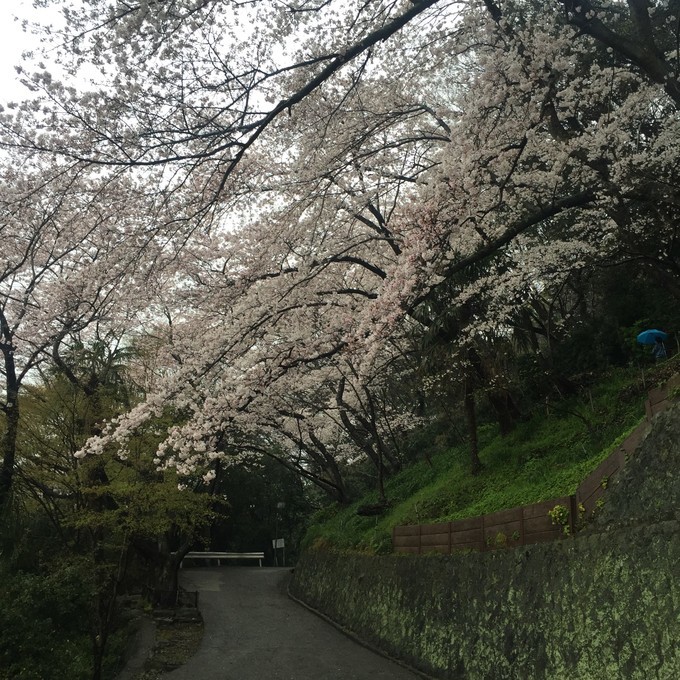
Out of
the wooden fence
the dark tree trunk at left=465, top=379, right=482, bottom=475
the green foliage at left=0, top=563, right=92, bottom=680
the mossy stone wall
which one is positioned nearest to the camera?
the mossy stone wall

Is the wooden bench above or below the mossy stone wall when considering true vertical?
below

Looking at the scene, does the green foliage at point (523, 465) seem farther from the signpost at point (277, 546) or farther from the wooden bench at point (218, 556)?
the signpost at point (277, 546)

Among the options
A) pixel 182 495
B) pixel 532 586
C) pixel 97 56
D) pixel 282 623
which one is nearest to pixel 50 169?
pixel 97 56

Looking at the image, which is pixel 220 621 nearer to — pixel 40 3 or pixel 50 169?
pixel 50 169

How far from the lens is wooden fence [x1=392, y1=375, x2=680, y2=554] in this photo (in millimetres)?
5941

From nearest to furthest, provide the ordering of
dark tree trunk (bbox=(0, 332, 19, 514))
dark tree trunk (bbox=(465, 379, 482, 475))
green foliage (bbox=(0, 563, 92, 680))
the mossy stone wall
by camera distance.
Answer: the mossy stone wall, green foliage (bbox=(0, 563, 92, 680)), dark tree trunk (bbox=(0, 332, 19, 514)), dark tree trunk (bbox=(465, 379, 482, 475))

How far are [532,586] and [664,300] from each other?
688 centimetres

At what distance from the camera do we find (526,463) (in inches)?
413

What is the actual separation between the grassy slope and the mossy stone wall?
1383 millimetres

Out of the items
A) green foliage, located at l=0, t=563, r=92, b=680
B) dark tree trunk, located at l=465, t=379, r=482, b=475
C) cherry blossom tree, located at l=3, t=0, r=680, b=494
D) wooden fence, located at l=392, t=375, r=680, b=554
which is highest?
cherry blossom tree, located at l=3, t=0, r=680, b=494

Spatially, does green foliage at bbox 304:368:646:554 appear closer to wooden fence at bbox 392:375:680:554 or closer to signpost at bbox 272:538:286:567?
wooden fence at bbox 392:375:680:554

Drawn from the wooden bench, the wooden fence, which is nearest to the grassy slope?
the wooden fence

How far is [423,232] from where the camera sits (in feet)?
23.8

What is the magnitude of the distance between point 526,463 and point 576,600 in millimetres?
4828
